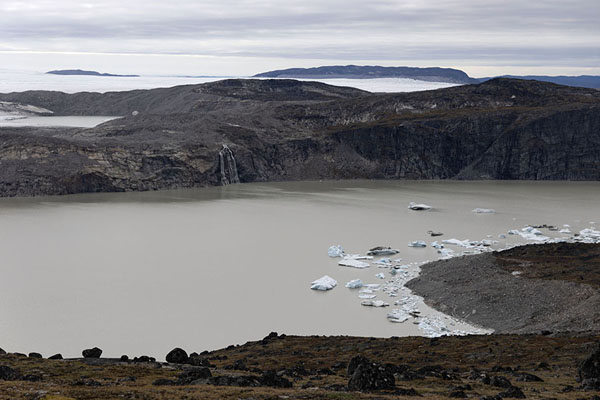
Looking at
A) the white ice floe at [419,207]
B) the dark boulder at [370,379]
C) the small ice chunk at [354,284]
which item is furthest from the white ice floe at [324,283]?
the white ice floe at [419,207]

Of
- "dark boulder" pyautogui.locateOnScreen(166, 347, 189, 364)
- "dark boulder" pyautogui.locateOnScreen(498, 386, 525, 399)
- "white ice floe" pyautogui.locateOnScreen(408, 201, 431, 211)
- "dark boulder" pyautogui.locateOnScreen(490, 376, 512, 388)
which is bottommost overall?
"white ice floe" pyautogui.locateOnScreen(408, 201, 431, 211)

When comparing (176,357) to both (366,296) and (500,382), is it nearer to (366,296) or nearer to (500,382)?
(500,382)

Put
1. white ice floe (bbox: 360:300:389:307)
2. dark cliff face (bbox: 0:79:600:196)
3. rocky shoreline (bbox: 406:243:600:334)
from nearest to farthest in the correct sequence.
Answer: rocky shoreline (bbox: 406:243:600:334)
white ice floe (bbox: 360:300:389:307)
dark cliff face (bbox: 0:79:600:196)

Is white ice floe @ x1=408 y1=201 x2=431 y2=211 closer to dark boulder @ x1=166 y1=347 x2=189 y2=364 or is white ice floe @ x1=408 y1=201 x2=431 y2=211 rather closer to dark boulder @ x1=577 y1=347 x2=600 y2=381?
dark boulder @ x1=166 y1=347 x2=189 y2=364

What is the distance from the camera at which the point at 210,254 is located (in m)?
31.6

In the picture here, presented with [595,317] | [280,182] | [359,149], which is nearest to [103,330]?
[595,317]

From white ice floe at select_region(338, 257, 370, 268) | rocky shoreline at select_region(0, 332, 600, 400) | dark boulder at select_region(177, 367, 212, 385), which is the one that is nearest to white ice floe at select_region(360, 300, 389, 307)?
rocky shoreline at select_region(0, 332, 600, 400)

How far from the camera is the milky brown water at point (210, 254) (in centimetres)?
2148

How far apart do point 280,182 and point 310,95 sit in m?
42.9

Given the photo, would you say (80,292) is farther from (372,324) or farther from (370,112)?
(370,112)

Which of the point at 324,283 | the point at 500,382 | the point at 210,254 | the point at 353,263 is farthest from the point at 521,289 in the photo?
the point at 210,254

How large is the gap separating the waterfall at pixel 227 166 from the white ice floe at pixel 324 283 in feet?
114

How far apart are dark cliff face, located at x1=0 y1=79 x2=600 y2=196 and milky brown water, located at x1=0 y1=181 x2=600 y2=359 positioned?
10.7 ft

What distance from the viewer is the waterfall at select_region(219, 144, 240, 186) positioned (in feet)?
198
